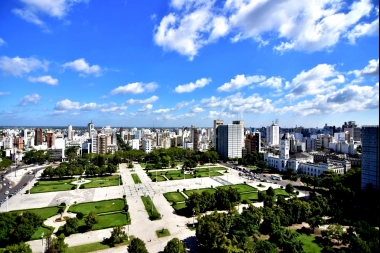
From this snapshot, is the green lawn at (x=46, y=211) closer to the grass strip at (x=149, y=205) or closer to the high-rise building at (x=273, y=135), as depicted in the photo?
the grass strip at (x=149, y=205)

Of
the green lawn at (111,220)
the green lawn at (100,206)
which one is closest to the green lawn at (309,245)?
the green lawn at (111,220)

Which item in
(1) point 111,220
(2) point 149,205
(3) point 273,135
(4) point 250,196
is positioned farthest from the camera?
(3) point 273,135

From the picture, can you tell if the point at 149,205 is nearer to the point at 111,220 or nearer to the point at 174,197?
the point at 174,197

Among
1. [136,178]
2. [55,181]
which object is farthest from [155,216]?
[55,181]

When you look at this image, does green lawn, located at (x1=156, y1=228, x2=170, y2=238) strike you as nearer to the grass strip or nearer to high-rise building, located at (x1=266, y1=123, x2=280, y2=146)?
Answer: the grass strip

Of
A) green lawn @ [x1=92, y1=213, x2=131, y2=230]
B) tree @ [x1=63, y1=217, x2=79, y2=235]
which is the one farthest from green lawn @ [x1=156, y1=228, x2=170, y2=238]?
tree @ [x1=63, y1=217, x2=79, y2=235]

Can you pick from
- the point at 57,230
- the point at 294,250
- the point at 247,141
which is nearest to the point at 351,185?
the point at 294,250
